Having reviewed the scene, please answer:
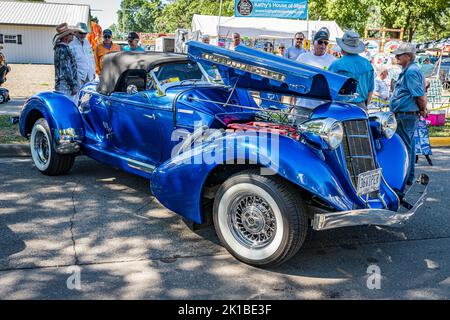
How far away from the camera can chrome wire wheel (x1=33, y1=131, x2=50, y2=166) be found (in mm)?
6072

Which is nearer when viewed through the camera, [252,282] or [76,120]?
[252,282]

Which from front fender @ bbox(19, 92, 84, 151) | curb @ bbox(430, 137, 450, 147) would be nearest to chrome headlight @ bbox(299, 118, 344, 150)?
A: front fender @ bbox(19, 92, 84, 151)

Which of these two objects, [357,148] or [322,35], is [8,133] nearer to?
[322,35]

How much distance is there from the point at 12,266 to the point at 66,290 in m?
0.62

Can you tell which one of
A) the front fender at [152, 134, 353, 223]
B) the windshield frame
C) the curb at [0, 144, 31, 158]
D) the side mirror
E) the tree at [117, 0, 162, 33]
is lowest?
the curb at [0, 144, 31, 158]

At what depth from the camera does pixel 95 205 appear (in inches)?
199

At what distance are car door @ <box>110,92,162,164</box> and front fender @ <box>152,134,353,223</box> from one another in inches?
34.2

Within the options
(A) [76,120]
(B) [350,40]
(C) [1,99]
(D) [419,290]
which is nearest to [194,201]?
(D) [419,290]

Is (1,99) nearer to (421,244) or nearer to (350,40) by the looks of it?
(350,40)

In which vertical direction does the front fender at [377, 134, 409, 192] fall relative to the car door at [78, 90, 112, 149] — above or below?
below

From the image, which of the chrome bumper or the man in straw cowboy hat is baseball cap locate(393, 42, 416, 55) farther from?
the man in straw cowboy hat

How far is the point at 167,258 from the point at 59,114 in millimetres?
2822

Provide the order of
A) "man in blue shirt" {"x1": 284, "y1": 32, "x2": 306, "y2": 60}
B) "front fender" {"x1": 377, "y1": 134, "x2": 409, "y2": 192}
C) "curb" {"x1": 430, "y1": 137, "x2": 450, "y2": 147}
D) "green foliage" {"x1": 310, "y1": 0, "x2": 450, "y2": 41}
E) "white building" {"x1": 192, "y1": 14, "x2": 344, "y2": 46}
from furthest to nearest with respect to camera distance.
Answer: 1. "green foliage" {"x1": 310, "y1": 0, "x2": 450, "y2": 41}
2. "white building" {"x1": 192, "y1": 14, "x2": 344, "y2": 46}
3. "man in blue shirt" {"x1": 284, "y1": 32, "x2": 306, "y2": 60}
4. "curb" {"x1": 430, "y1": 137, "x2": 450, "y2": 147}
5. "front fender" {"x1": 377, "y1": 134, "x2": 409, "y2": 192}

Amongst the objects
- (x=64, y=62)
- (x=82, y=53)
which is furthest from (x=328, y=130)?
(x=82, y=53)
